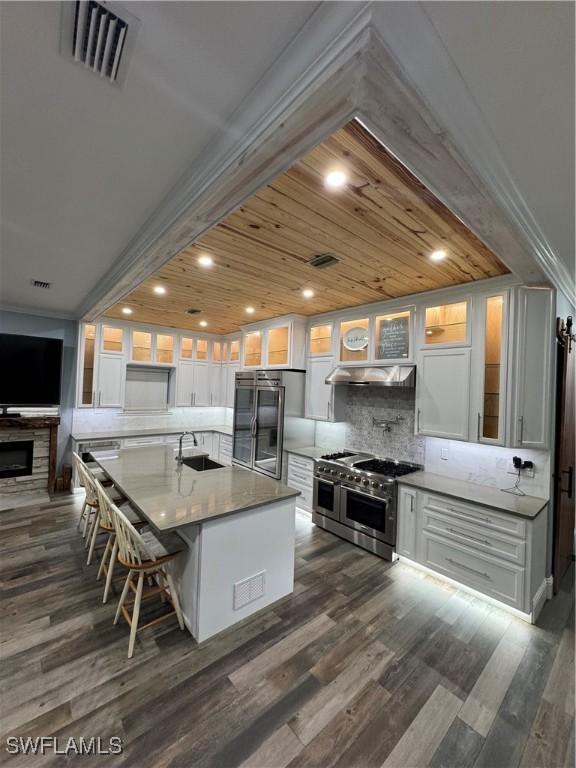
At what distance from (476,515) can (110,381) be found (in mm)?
5092

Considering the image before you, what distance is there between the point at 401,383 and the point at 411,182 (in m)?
2.00

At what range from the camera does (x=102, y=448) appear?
4.86 meters

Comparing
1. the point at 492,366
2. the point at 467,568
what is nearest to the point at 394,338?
the point at 492,366

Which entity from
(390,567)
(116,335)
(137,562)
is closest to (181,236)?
(137,562)

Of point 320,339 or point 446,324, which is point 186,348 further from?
point 446,324

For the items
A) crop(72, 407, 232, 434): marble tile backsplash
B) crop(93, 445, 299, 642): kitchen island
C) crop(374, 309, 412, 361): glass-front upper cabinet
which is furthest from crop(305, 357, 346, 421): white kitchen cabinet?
crop(72, 407, 232, 434): marble tile backsplash

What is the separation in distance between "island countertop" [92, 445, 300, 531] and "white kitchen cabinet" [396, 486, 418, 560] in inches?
46.8

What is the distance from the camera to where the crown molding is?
2.79ft

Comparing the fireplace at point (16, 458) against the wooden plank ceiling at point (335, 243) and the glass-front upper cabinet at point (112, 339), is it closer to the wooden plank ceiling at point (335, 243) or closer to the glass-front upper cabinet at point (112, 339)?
the glass-front upper cabinet at point (112, 339)

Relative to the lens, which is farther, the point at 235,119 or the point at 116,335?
the point at 116,335

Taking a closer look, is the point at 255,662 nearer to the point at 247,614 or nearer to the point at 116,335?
the point at 247,614

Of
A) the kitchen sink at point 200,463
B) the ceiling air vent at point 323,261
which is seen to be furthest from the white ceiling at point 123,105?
the kitchen sink at point 200,463

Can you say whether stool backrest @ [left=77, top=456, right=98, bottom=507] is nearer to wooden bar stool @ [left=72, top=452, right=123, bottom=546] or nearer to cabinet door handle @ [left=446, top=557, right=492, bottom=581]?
wooden bar stool @ [left=72, top=452, right=123, bottom=546]

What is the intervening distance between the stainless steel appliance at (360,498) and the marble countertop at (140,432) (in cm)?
256
